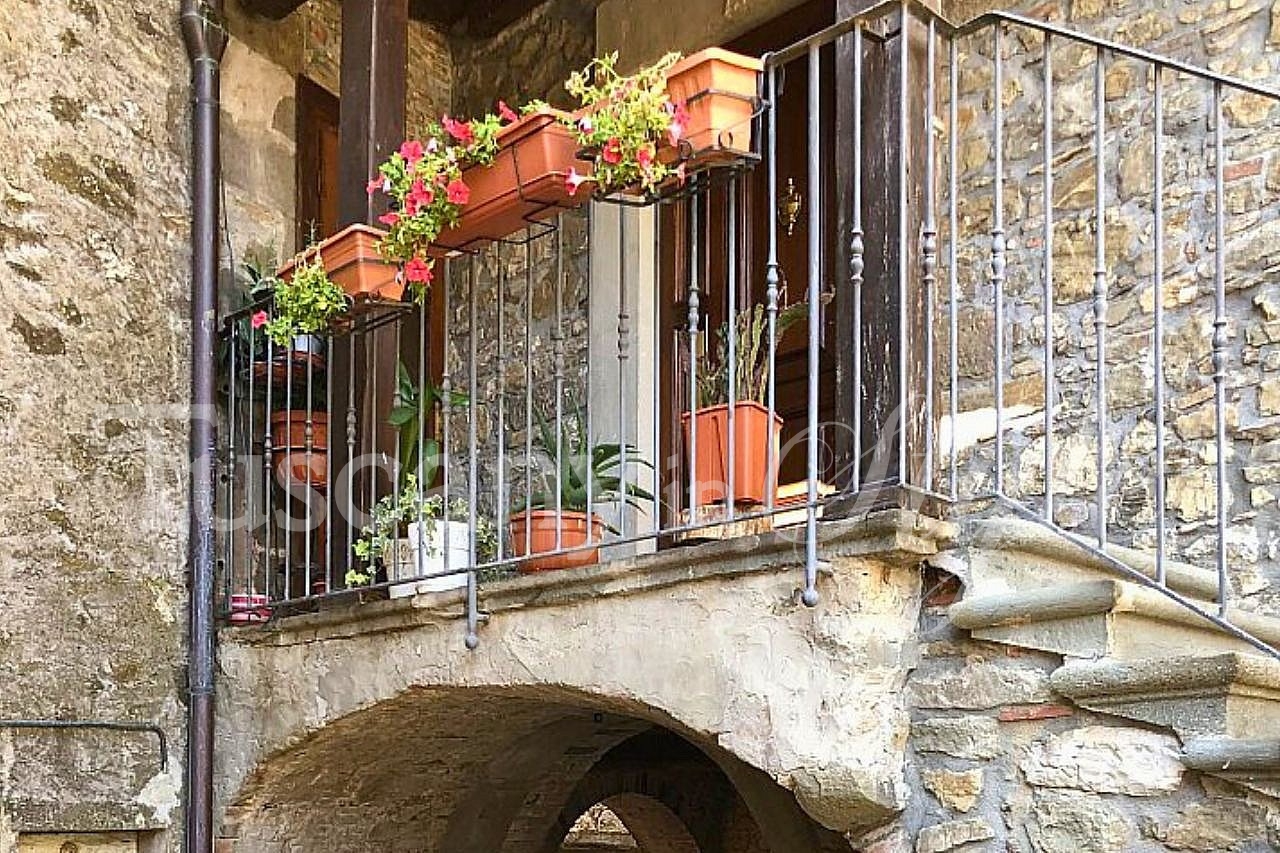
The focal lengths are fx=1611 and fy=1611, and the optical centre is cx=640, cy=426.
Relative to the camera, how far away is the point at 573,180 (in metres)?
3.60

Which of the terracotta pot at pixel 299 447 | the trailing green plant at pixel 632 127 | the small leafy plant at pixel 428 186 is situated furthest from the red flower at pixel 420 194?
the terracotta pot at pixel 299 447

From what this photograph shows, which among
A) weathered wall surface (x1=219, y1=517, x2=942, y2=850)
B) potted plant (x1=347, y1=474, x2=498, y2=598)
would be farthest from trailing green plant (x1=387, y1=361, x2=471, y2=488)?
weathered wall surface (x1=219, y1=517, x2=942, y2=850)

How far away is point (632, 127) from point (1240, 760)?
1745mm

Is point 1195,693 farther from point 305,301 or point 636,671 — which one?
point 305,301

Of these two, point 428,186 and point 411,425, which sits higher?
point 428,186

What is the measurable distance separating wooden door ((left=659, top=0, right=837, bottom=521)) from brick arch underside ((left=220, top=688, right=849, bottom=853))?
105 centimetres

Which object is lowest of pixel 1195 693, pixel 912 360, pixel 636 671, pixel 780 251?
pixel 1195 693

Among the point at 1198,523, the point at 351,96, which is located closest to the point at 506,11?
the point at 351,96

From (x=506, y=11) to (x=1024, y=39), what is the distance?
2550mm

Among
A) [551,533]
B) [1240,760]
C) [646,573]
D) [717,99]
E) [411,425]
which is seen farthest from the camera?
[411,425]

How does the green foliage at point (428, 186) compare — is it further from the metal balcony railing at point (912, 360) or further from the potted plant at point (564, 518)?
the potted plant at point (564, 518)

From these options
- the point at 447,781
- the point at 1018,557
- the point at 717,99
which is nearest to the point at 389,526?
the point at 447,781

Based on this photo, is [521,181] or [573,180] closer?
[573,180]

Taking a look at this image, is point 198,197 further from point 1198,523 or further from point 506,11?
point 1198,523
